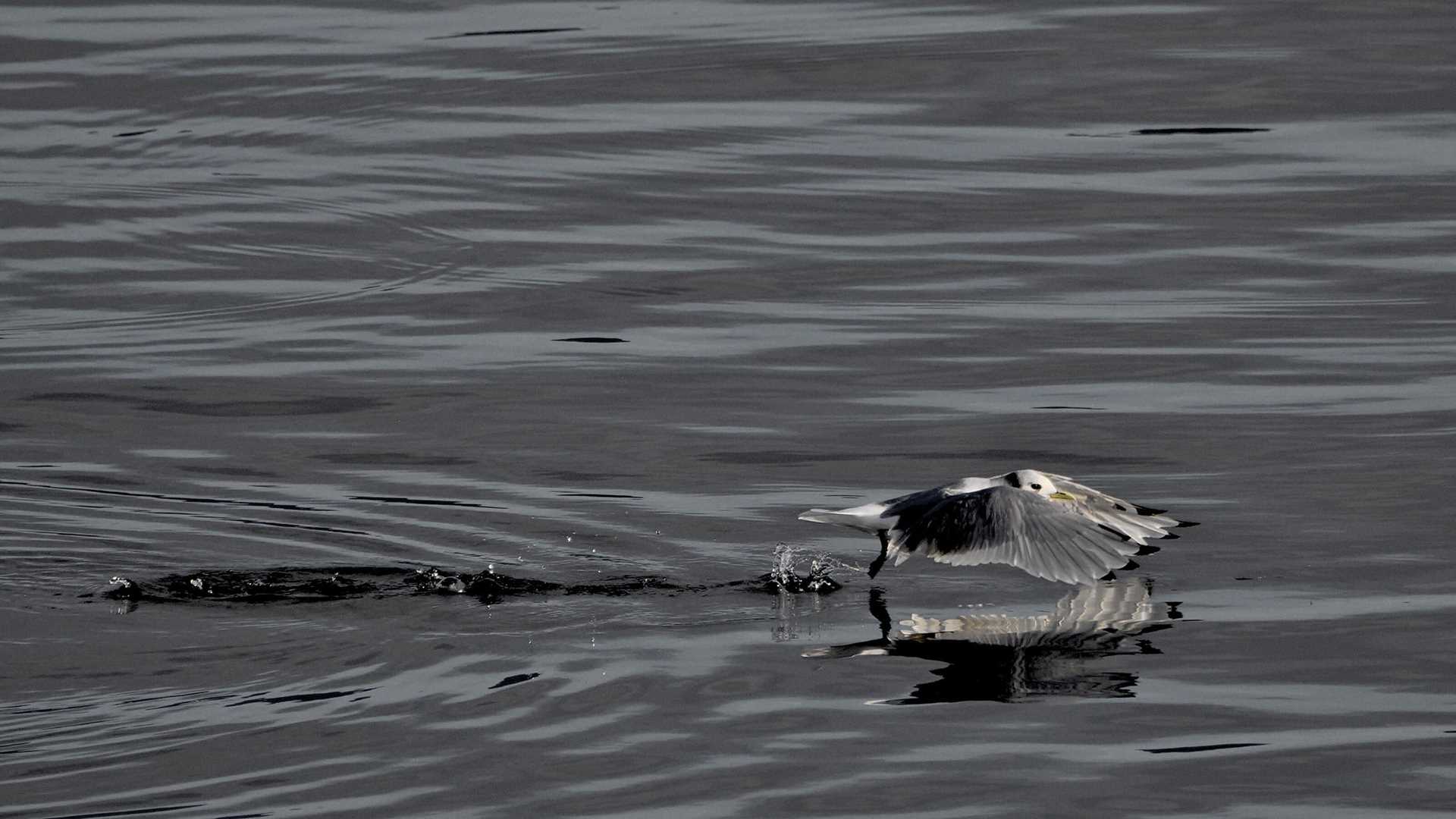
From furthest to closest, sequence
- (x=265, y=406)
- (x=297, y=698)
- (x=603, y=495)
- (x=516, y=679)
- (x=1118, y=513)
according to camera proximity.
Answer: (x=265, y=406)
(x=603, y=495)
(x=1118, y=513)
(x=516, y=679)
(x=297, y=698)

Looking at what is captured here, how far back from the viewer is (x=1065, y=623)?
9328 mm

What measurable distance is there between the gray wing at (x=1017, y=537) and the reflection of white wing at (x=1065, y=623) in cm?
14

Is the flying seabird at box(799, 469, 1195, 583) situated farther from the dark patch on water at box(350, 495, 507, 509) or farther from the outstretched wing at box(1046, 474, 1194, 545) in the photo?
the dark patch on water at box(350, 495, 507, 509)

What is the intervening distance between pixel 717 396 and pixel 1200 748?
19.5 ft

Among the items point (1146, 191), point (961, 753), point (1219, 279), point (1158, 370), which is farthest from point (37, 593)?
point (1146, 191)

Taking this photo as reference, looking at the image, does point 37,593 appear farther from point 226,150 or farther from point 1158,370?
point 226,150

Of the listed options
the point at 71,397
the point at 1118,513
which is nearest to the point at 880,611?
the point at 1118,513

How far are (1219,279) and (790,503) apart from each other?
5.65 meters

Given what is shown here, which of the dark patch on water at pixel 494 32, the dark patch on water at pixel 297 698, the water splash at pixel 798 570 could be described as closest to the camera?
the dark patch on water at pixel 297 698

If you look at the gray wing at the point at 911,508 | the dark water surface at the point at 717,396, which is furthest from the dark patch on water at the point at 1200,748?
the gray wing at the point at 911,508

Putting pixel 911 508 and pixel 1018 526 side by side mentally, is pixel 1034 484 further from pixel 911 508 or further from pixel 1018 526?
pixel 911 508

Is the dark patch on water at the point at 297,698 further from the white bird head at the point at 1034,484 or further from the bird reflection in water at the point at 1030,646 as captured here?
the white bird head at the point at 1034,484

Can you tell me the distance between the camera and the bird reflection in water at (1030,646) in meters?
8.38

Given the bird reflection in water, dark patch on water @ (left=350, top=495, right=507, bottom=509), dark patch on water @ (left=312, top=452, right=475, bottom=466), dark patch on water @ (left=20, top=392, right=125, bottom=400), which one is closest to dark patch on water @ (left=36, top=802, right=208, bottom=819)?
the bird reflection in water
